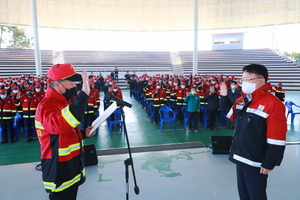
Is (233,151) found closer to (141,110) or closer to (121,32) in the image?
(141,110)

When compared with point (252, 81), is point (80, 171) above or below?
below

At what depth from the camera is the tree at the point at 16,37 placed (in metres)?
38.2

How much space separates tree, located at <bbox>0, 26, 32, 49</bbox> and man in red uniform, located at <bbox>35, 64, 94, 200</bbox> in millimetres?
43760

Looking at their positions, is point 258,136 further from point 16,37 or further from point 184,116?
point 16,37

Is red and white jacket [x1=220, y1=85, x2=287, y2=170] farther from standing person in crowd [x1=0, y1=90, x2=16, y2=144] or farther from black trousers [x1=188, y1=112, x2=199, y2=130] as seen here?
standing person in crowd [x1=0, y1=90, x2=16, y2=144]

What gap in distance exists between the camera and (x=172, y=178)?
4.06m

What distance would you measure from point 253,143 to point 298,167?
10.3 feet

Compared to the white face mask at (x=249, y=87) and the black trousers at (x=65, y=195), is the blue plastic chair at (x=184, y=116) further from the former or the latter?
the black trousers at (x=65, y=195)

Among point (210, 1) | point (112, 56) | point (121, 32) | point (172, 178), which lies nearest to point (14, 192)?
point (172, 178)

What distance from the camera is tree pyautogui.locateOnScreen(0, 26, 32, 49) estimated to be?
3819cm

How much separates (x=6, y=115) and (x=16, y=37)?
1584 inches

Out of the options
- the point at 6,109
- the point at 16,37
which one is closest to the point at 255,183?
the point at 6,109

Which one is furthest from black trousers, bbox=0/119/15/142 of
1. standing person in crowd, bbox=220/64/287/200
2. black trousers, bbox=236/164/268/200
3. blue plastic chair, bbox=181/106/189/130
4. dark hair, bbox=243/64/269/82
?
dark hair, bbox=243/64/269/82

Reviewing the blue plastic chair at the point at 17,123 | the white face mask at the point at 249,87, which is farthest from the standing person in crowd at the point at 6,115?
the white face mask at the point at 249,87
